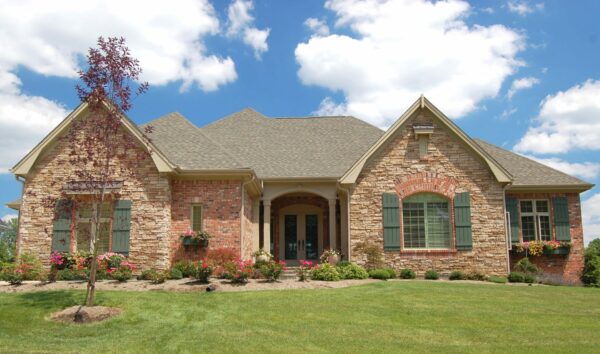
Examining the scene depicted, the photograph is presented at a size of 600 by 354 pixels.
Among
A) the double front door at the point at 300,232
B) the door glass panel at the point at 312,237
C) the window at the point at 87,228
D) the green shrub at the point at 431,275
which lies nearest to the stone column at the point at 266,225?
the double front door at the point at 300,232

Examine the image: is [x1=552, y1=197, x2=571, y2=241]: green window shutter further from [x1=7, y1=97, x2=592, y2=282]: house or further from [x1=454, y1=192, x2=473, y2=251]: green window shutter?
[x1=454, y1=192, x2=473, y2=251]: green window shutter

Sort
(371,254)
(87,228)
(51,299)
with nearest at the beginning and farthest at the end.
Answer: (51,299), (87,228), (371,254)

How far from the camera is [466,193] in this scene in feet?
57.0

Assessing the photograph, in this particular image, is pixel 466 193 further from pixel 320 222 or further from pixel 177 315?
pixel 177 315

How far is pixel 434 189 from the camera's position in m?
17.5

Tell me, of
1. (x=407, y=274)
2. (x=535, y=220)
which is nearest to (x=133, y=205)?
(x=407, y=274)

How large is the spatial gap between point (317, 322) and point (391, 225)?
7988 mm

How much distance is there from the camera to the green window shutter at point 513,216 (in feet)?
61.9

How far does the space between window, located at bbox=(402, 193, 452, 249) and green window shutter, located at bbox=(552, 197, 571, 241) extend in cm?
494

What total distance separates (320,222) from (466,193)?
661 cm

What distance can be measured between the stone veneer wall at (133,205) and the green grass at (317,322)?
354 cm

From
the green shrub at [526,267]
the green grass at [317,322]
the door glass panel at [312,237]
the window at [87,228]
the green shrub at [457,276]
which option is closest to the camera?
the green grass at [317,322]

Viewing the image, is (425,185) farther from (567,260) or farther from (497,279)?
(567,260)

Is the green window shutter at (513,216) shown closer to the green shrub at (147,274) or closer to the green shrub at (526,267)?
the green shrub at (526,267)
